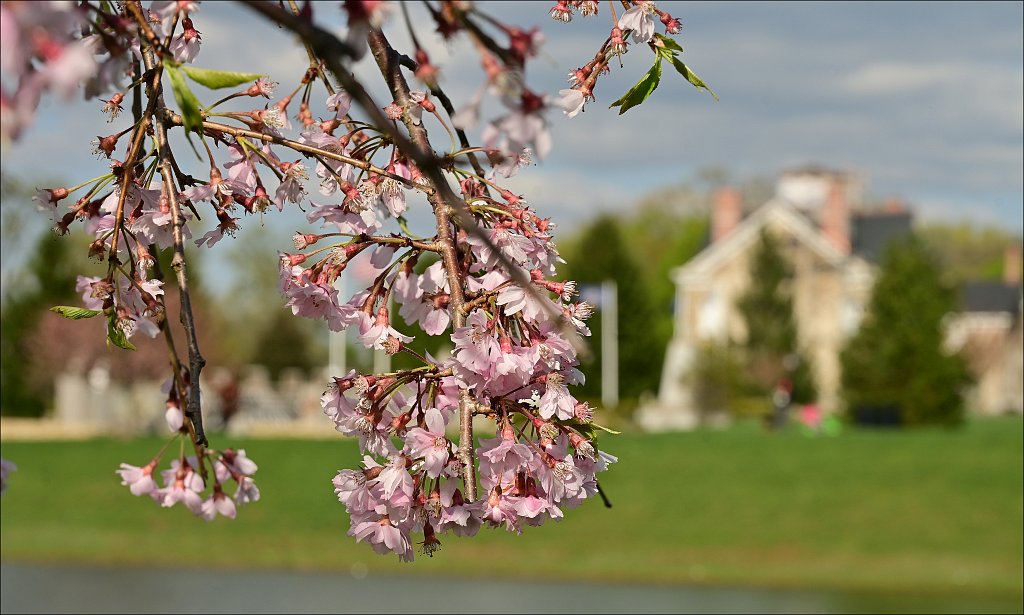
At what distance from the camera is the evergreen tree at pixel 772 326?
50.1m

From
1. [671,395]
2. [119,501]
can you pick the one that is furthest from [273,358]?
[119,501]

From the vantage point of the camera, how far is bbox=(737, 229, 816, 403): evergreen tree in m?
50.1

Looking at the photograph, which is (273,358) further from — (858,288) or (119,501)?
(119,501)

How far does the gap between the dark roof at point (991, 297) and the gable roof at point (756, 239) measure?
14605 millimetres

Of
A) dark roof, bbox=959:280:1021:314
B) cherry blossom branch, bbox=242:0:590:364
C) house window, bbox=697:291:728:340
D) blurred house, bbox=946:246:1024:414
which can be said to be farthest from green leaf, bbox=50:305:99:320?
dark roof, bbox=959:280:1021:314

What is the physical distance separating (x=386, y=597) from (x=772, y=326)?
3899cm

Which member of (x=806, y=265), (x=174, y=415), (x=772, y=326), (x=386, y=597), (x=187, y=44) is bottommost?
(x=386, y=597)

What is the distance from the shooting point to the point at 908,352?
37312mm

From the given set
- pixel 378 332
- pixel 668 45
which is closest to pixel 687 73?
pixel 668 45

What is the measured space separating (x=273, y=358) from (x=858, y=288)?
26.2m

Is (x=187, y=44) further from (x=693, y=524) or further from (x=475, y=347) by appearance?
(x=693, y=524)

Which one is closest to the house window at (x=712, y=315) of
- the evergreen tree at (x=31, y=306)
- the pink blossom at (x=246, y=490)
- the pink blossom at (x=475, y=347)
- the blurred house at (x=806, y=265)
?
the blurred house at (x=806, y=265)

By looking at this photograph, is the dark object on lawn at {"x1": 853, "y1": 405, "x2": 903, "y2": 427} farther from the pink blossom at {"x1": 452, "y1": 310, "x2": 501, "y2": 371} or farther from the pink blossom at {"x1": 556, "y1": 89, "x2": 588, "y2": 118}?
the pink blossom at {"x1": 556, "y1": 89, "x2": 588, "y2": 118}

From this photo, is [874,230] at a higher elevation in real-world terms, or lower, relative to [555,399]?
higher
